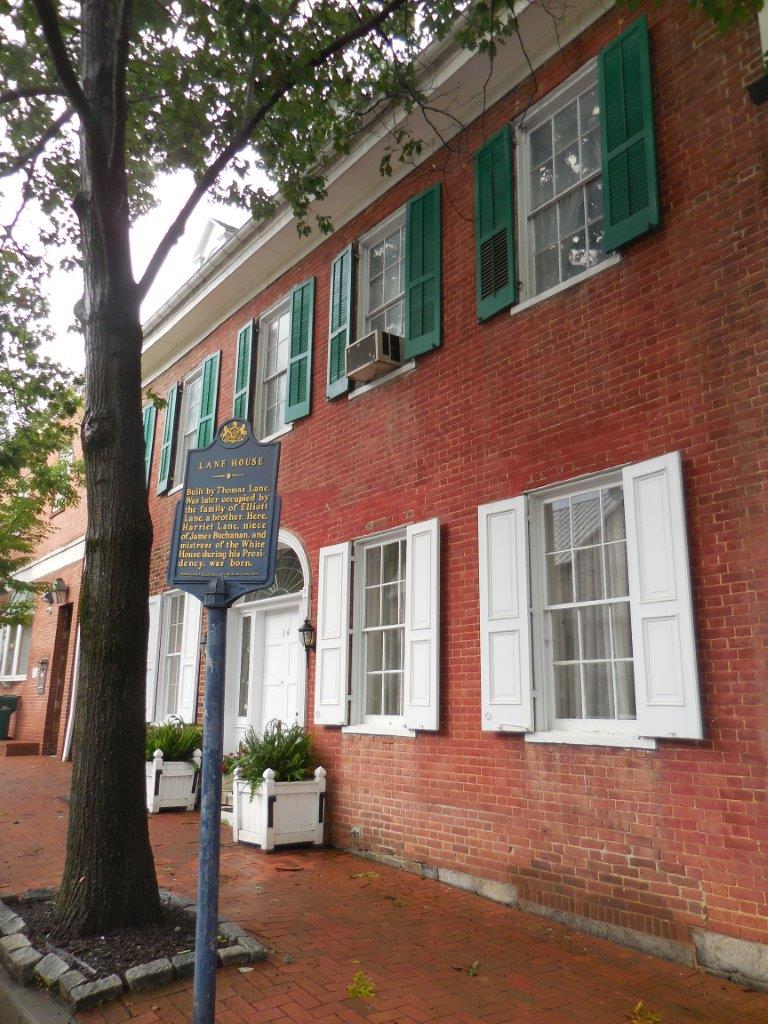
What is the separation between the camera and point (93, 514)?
18.0 ft

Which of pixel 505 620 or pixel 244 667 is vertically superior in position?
pixel 505 620

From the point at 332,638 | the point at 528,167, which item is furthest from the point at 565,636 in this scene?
the point at 528,167

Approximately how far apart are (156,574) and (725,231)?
10357 millimetres

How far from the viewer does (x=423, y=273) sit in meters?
8.12

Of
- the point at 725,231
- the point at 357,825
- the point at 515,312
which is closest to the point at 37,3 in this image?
the point at 515,312

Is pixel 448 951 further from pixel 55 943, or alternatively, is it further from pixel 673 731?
pixel 55 943

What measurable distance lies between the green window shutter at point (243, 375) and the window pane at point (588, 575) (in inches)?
240

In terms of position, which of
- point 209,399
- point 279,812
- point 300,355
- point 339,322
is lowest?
point 279,812

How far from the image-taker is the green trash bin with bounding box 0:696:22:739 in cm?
1834

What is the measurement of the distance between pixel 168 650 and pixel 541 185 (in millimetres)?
8934

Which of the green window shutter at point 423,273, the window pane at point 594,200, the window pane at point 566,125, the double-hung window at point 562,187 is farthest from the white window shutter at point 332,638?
the window pane at point 566,125

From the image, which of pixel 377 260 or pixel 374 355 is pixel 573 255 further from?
pixel 377 260

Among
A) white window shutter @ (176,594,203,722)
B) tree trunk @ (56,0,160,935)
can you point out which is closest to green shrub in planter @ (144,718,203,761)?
white window shutter @ (176,594,203,722)

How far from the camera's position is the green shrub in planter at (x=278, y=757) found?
7828 millimetres
